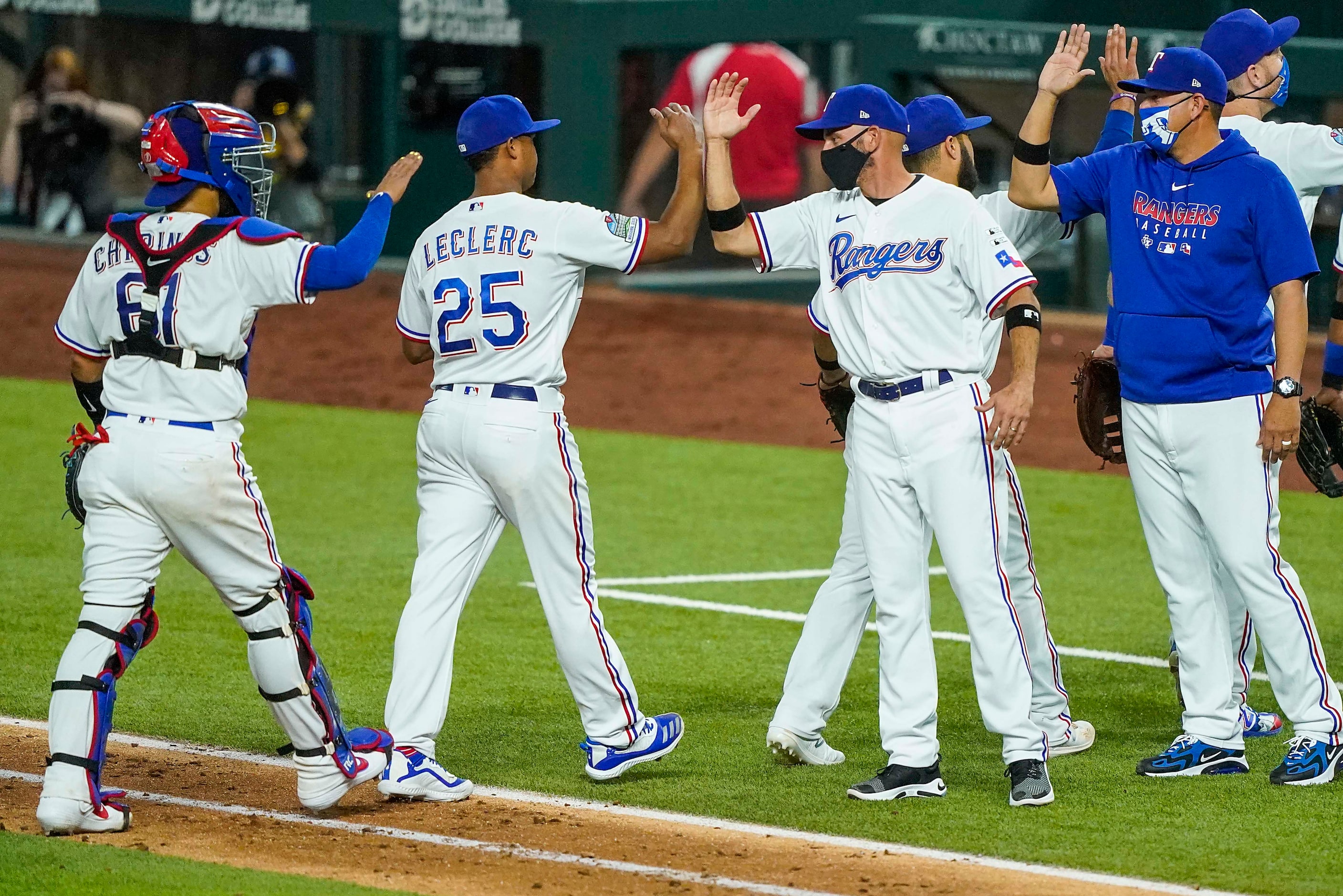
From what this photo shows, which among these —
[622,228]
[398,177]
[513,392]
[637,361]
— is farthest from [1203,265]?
[637,361]

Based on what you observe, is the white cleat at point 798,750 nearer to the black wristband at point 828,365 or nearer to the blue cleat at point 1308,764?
the black wristband at point 828,365

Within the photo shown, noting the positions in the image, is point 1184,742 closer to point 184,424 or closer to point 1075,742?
point 1075,742

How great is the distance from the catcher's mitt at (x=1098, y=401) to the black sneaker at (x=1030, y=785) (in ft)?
3.46

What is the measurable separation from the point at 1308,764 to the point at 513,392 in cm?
236

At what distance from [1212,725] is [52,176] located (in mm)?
15623

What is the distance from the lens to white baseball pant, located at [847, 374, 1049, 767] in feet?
16.2

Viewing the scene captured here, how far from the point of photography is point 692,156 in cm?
514

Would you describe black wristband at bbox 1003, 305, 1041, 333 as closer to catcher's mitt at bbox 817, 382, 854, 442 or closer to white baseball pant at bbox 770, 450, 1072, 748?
white baseball pant at bbox 770, 450, 1072, 748

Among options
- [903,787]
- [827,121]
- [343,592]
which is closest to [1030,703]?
[903,787]

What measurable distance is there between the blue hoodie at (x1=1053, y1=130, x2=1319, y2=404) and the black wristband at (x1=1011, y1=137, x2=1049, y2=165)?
0.22 metres

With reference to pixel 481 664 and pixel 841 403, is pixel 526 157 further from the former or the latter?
pixel 481 664

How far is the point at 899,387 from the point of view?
498 centimetres

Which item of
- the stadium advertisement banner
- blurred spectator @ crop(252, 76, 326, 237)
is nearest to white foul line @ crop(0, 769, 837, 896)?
the stadium advertisement banner

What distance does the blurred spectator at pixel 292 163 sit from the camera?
58.7ft
